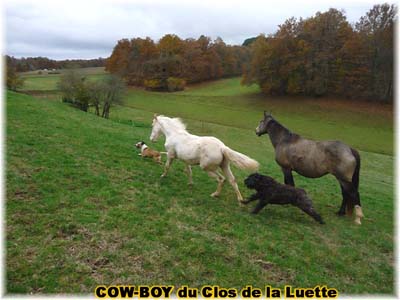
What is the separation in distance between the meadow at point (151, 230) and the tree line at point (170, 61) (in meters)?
49.9

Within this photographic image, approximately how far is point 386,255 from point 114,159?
7.39 meters

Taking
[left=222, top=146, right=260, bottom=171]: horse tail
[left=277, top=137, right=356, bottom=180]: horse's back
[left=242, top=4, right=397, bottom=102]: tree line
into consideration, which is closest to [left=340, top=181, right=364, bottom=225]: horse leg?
[left=277, top=137, right=356, bottom=180]: horse's back

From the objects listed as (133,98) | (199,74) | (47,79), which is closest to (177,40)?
(199,74)

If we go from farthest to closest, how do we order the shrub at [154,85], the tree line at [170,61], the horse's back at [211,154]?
the tree line at [170,61] < the shrub at [154,85] < the horse's back at [211,154]

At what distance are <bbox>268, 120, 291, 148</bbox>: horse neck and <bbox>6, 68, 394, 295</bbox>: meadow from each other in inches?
69.6

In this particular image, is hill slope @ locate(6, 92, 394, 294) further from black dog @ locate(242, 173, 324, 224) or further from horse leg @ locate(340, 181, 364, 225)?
black dog @ locate(242, 173, 324, 224)

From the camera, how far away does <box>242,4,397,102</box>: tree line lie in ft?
128

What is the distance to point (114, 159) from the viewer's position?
8.59m

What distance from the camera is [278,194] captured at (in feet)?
19.2

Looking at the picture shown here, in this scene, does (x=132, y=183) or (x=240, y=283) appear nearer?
(x=240, y=283)

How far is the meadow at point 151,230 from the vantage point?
3953mm

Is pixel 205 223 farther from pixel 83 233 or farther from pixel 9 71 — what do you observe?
pixel 9 71

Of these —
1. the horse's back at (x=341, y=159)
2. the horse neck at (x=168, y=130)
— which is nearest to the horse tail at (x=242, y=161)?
the horse neck at (x=168, y=130)

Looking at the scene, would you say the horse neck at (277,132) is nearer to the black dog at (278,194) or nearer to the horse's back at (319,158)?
the horse's back at (319,158)
